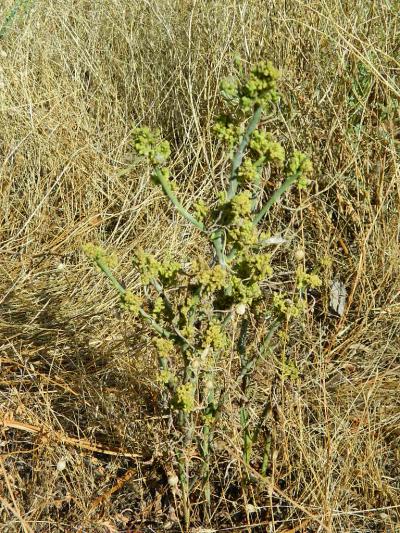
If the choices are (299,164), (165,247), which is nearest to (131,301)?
(299,164)

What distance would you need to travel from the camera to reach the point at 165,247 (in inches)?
84.8

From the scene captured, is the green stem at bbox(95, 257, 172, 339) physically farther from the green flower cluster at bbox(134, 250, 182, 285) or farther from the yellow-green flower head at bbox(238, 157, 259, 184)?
the yellow-green flower head at bbox(238, 157, 259, 184)

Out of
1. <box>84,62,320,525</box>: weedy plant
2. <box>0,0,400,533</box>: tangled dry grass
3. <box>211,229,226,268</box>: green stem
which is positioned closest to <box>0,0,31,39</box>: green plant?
<box>0,0,400,533</box>: tangled dry grass

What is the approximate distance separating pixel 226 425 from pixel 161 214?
928 mm

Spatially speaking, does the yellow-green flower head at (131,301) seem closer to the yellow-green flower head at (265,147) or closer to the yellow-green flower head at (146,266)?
the yellow-green flower head at (146,266)

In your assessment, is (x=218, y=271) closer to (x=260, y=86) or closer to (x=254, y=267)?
(x=254, y=267)

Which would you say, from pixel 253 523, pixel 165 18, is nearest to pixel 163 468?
pixel 253 523

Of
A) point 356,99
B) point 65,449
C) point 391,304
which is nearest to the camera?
point 65,449

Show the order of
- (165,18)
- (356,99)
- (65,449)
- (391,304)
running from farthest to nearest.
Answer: (165,18) → (356,99) → (391,304) → (65,449)

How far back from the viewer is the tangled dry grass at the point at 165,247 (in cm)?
151

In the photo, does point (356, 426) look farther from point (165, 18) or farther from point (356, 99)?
point (165, 18)

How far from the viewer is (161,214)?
226 centimetres

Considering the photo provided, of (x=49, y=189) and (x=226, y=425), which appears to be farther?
(x=49, y=189)

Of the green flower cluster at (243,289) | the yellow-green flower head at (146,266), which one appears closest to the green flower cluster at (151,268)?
the yellow-green flower head at (146,266)
